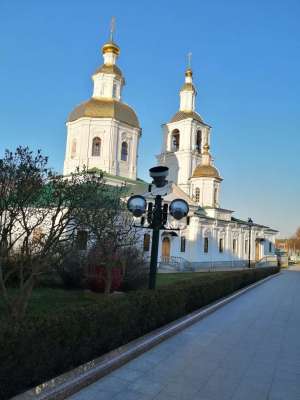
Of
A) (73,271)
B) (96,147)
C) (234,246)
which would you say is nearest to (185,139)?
(96,147)

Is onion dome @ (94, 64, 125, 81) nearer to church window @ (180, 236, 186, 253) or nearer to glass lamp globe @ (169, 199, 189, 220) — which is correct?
church window @ (180, 236, 186, 253)

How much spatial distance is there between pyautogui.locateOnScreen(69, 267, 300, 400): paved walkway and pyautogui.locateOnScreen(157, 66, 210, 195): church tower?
1483 inches

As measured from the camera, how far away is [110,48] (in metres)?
40.2

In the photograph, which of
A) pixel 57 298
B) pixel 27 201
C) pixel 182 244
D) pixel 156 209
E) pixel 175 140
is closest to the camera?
pixel 156 209

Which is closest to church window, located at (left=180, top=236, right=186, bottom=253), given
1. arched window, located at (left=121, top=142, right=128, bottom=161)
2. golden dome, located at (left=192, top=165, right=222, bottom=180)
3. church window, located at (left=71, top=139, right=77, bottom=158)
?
golden dome, located at (left=192, top=165, right=222, bottom=180)

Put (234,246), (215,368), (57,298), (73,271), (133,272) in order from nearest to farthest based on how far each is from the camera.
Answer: (215,368) < (57,298) < (73,271) < (133,272) < (234,246)

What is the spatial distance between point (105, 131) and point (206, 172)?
14188 mm

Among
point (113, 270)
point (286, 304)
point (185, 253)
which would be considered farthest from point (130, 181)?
point (286, 304)

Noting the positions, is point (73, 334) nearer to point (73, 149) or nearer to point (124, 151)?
point (124, 151)

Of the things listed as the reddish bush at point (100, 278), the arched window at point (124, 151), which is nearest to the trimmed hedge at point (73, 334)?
the reddish bush at point (100, 278)

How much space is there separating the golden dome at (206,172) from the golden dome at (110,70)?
13.8 m

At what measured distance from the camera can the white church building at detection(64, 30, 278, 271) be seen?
36281 mm

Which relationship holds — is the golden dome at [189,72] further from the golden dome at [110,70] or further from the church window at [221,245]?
the church window at [221,245]

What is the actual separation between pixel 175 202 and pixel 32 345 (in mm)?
4566
